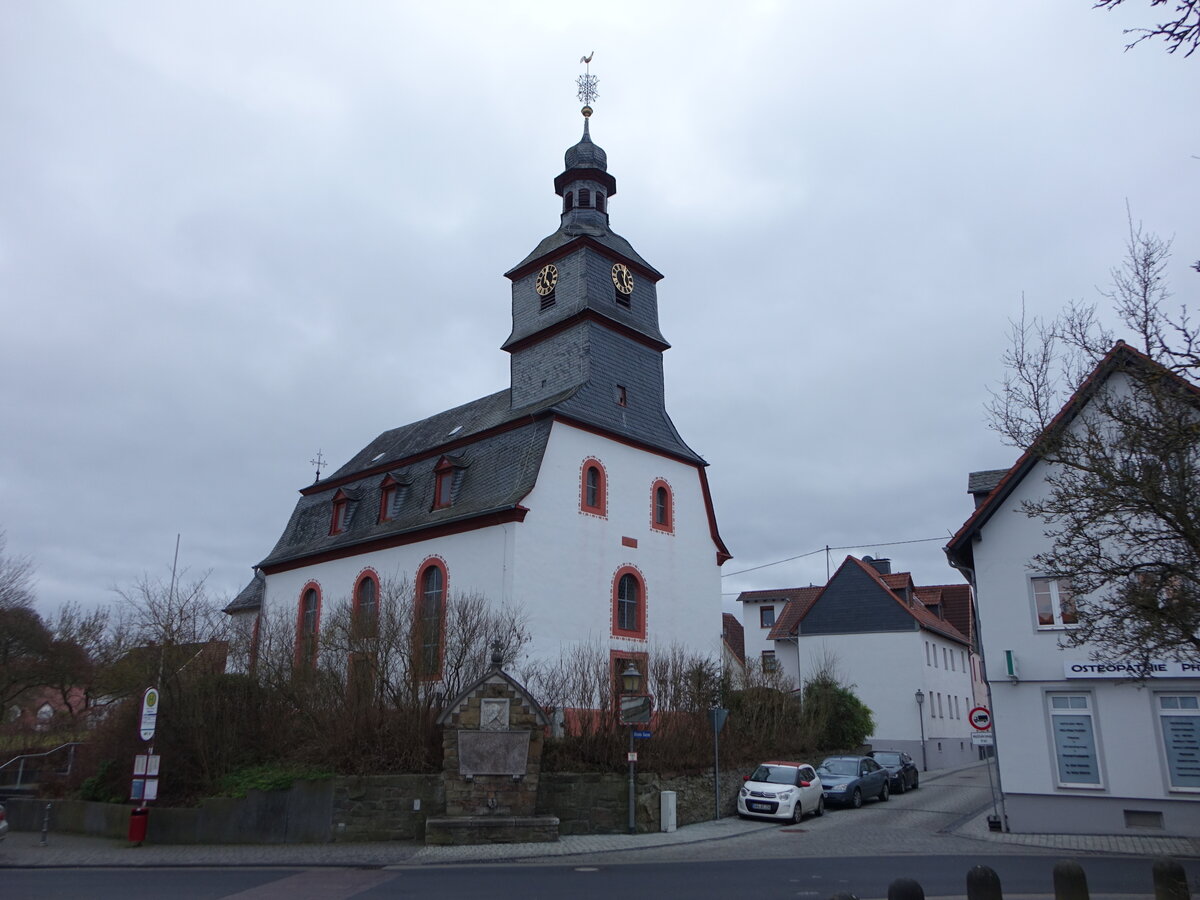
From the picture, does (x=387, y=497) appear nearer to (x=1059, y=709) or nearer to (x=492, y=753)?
(x=492, y=753)

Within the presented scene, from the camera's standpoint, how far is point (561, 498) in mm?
25156

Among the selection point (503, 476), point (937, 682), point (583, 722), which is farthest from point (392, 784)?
point (937, 682)

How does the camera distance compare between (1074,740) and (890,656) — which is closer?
(1074,740)

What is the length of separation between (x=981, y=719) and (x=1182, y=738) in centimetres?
346

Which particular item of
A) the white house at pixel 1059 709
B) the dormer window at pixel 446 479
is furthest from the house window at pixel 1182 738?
the dormer window at pixel 446 479

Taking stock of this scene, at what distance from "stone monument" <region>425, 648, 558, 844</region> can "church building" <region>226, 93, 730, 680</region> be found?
4753 mm

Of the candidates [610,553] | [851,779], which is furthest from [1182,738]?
[610,553]

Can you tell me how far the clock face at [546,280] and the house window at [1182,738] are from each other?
807 inches

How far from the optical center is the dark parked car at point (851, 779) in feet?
74.1

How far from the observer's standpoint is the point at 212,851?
1559 centimetres

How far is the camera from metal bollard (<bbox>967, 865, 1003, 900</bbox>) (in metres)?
6.90

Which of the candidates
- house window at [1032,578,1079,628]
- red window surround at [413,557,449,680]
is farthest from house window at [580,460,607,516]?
house window at [1032,578,1079,628]

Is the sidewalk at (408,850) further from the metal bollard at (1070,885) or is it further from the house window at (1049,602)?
the metal bollard at (1070,885)

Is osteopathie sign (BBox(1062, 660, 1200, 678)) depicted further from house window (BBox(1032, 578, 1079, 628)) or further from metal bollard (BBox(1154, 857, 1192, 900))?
metal bollard (BBox(1154, 857, 1192, 900))
